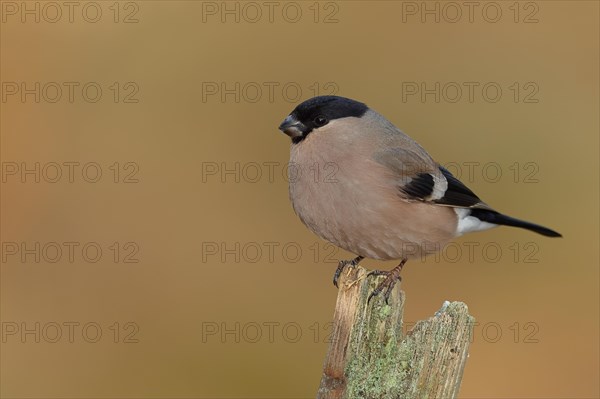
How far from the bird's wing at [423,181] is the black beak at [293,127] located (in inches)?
22.7

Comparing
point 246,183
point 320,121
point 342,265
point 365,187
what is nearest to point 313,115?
point 320,121

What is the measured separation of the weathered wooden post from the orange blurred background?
179 inches

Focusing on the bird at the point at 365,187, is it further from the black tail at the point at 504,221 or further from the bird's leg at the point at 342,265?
the black tail at the point at 504,221

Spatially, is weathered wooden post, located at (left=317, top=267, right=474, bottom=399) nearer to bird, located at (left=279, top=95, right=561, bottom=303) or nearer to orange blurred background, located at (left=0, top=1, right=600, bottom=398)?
bird, located at (left=279, top=95, right=561, bottom=303)

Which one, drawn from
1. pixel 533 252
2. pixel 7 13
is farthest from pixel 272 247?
pixel 7 13

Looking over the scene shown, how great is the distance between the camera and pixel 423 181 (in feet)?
20.0

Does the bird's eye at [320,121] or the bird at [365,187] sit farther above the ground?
the bird's eye at [320,121]

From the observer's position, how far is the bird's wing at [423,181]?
5.93 metres

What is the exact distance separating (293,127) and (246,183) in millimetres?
4726

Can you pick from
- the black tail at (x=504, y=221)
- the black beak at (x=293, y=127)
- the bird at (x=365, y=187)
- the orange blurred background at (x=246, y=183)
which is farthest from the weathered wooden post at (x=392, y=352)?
the orange blurred background at (x=246, y=183)

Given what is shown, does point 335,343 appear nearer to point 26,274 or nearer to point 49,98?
point 26,274

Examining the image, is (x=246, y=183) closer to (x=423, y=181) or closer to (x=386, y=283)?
(x=423, y=181)

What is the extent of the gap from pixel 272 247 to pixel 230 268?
0.56m

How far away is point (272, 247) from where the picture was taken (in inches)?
381
